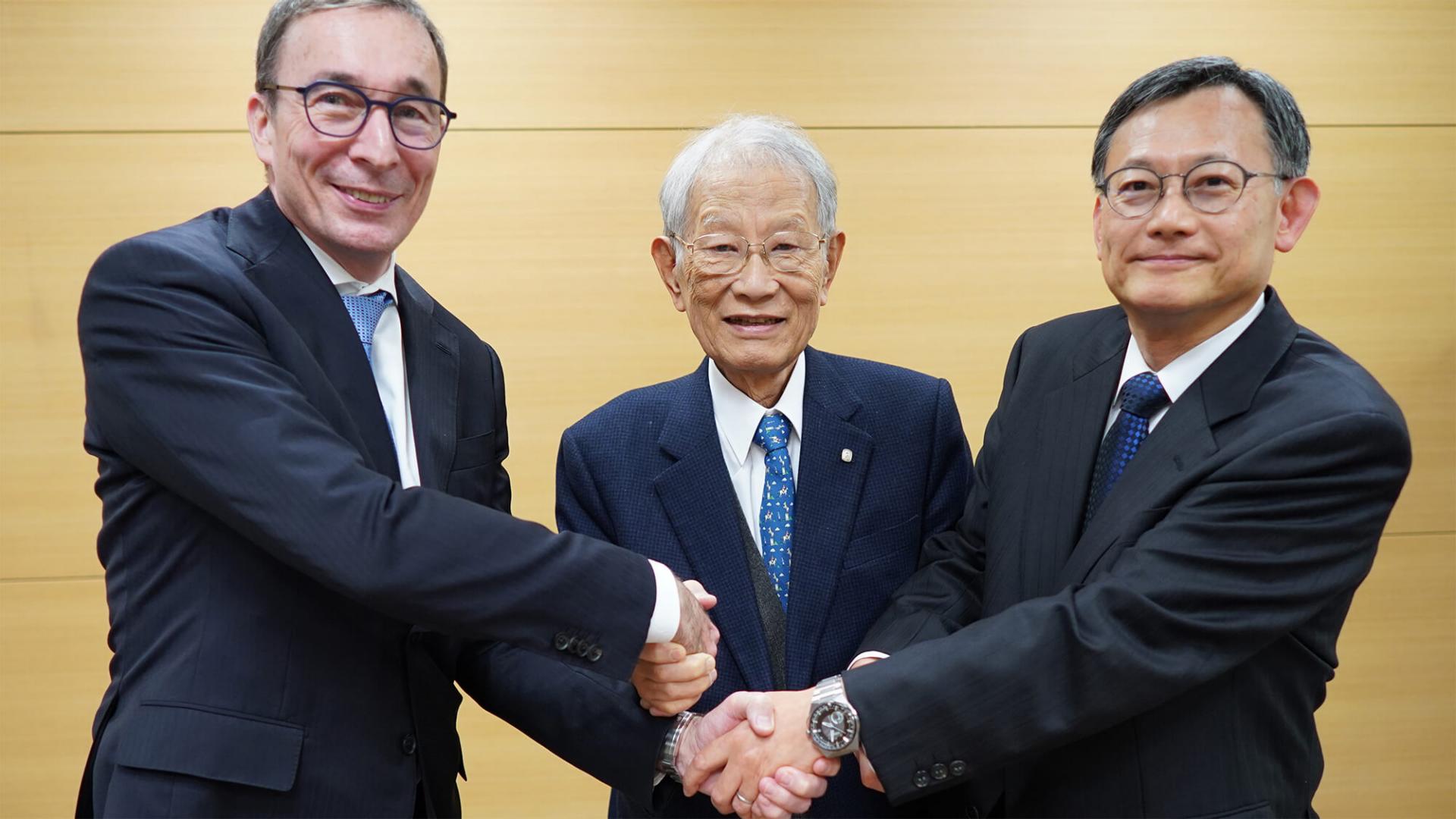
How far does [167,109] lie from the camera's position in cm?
317

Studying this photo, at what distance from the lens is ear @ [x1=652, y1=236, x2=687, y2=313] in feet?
6.56

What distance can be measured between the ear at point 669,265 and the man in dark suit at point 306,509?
0.39 meters

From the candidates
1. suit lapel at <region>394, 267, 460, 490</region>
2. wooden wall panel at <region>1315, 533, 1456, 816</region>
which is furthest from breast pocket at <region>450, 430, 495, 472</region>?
wooden wall panel at <region>1315, 533, 1456, 816</region>

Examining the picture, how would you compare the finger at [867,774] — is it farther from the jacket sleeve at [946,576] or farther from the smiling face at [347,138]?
the smiling face at [347,138]

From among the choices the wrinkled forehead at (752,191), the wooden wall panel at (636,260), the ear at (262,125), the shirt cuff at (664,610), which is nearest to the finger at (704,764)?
the shirt cuff at (664,610)

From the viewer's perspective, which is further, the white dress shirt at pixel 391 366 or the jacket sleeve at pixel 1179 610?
the white dress shirt at pixel 391 366

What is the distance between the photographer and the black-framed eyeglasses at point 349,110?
5.66 feet

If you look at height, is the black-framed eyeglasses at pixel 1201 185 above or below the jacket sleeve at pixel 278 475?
above

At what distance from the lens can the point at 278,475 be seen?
1.51 m

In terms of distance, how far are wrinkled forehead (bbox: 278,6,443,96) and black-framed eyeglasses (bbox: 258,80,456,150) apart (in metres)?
0.01

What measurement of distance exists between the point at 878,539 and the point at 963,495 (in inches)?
7.9

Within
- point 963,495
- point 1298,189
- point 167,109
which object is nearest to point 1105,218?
point 1298,189

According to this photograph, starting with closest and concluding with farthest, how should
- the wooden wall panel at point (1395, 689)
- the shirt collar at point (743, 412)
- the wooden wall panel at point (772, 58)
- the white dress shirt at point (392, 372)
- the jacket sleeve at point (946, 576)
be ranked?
1. the white dress shirt at point (392, 372)
2. the jacket sleeve at point (946, 576)
3. the shirt collar at point (743, 412)
4. the wooden wall panel at point (772, 58)
5. the wooden wall panel at point (1395, 689)

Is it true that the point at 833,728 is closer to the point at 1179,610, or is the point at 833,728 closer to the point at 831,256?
the point at 1179,610
